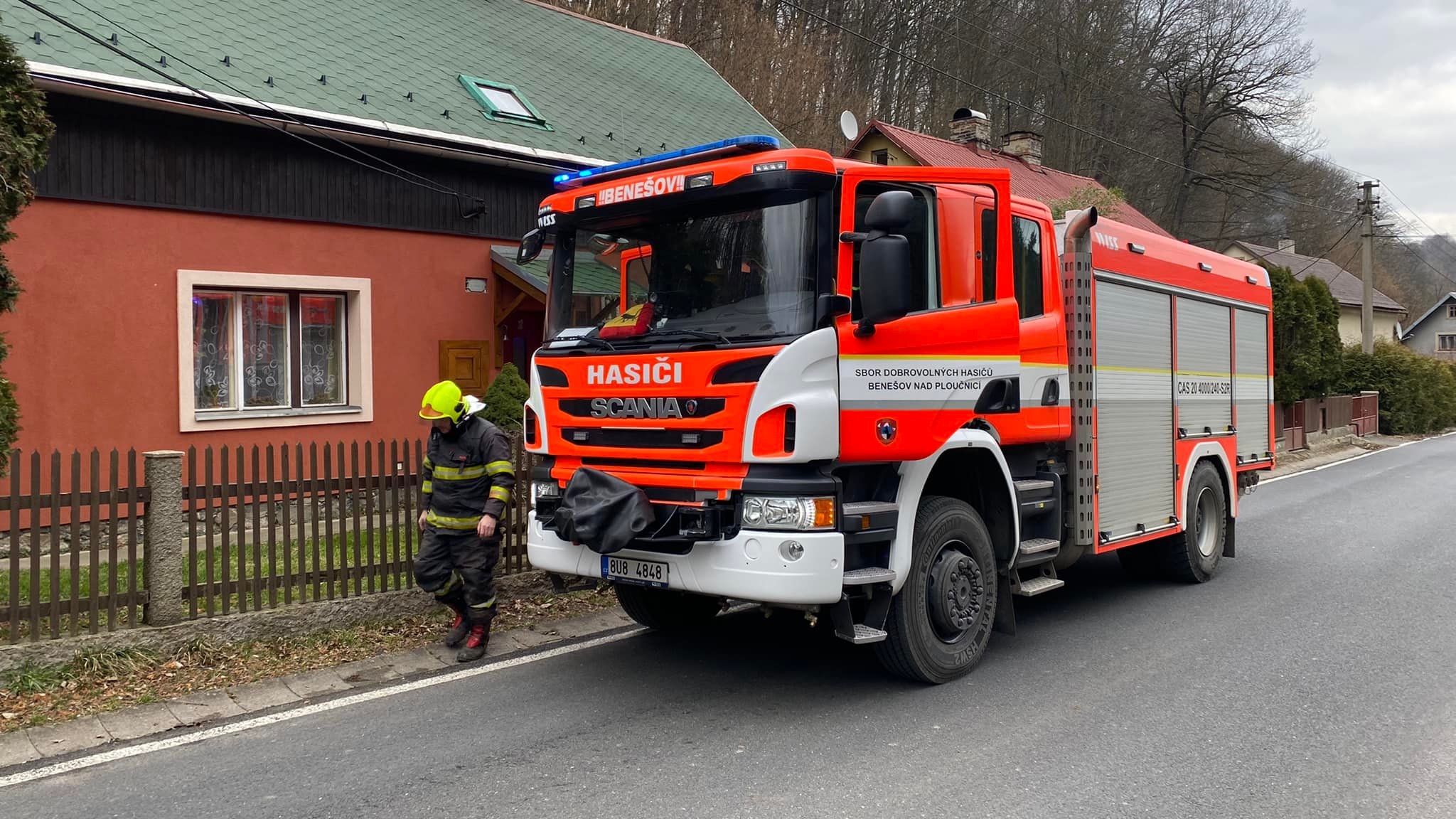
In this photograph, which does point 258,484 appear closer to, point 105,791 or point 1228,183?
point 105,791

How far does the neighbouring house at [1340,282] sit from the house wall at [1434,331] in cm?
1961

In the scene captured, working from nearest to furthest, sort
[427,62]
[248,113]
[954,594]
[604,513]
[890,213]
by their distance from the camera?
1. [890,213]
2. [604,513]
3. [954,594]
4. [248,113]
5. [427,62]

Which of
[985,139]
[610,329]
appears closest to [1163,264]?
[610,329]

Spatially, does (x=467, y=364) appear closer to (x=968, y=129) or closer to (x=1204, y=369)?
(x=1204, y=369)

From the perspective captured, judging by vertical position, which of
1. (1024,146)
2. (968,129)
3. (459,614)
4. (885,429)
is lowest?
(459,614)

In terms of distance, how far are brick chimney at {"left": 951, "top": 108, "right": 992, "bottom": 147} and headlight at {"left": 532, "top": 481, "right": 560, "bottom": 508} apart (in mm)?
28179

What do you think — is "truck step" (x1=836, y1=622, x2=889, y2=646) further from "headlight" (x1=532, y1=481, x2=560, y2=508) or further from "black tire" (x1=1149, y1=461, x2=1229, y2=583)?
"black tire" (x1=1149, y1=461, x2=1229, y2=583)

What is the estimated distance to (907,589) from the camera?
5348mm

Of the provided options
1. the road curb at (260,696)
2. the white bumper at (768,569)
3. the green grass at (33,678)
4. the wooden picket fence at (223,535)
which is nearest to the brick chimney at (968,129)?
the wooden picket fence at (223,535)

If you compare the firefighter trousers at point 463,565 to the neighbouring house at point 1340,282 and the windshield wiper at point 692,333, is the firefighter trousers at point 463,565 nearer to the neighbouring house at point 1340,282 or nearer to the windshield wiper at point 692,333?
the windshield wiper at point 692,333

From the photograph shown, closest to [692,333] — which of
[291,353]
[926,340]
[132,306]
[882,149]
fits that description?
[926,340]

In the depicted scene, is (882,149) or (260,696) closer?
(260,696)

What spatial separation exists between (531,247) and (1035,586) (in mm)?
3769

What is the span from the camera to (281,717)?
5293mm
